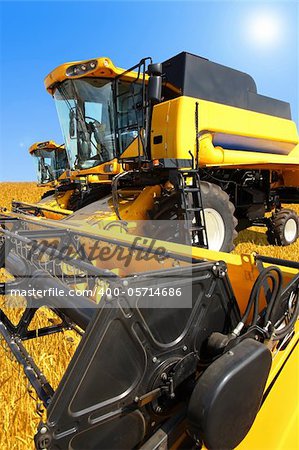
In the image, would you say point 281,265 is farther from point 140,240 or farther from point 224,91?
point 224,91

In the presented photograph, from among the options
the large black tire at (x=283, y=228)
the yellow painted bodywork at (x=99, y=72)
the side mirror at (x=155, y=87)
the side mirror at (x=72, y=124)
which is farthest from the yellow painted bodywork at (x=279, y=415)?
the side mirror at (x=72, y=124)

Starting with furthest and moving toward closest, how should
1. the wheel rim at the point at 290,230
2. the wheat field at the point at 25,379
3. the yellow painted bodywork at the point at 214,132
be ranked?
the wheel rim at the point at 290,230 < the yellow painted bodywork at the point at 214,132 < the wheat field at the point at 25,379

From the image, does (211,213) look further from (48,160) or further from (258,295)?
(48,160)

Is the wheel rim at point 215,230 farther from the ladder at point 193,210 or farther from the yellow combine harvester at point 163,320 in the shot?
the ladder at point 193,210

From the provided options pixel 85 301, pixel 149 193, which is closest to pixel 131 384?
pixel 85 301

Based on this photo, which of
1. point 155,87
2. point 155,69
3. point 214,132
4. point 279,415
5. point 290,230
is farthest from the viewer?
point 290,230

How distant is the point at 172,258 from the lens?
1.58 m

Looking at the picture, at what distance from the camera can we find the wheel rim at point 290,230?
17.9 ft

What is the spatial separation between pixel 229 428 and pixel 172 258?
75cm

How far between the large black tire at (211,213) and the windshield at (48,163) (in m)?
9.11

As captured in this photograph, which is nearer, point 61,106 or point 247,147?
point 247,147

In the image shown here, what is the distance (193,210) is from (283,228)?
100 inches

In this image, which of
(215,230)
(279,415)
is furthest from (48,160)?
(279,415)

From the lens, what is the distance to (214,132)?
4043 mm
